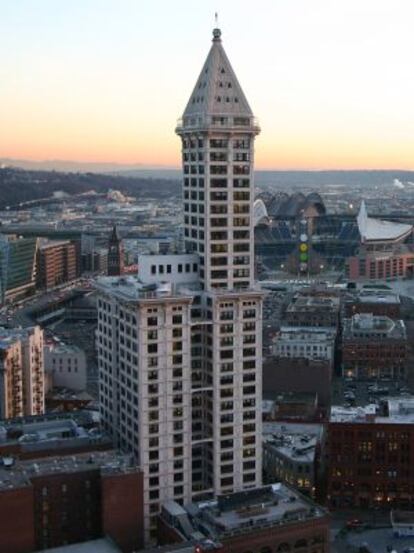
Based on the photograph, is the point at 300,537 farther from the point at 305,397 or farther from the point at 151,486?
the point at 305,397

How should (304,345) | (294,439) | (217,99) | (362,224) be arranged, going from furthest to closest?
(362,224)
(304,345)
(294,439)
(217,99)

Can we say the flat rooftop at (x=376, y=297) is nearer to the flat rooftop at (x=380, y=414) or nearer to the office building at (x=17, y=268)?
the office building at (x=17, y=268)

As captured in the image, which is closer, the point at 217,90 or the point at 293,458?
the point at 217,90

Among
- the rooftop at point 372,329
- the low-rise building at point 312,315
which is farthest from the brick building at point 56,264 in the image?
the rooftop at point 372,329

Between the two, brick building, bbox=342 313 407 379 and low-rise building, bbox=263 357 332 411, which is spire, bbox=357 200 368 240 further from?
low-rise building, bbox=263 357 332 411

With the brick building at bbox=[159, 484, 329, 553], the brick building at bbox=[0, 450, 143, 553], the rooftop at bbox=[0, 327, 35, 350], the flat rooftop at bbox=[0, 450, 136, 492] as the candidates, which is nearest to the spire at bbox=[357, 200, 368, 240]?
the rooftop at bbox=[0, 327, 35, 350]

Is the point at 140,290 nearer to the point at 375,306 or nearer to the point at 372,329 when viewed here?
the point at 372,329

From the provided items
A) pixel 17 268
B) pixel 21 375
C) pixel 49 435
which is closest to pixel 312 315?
pixel 21 375
